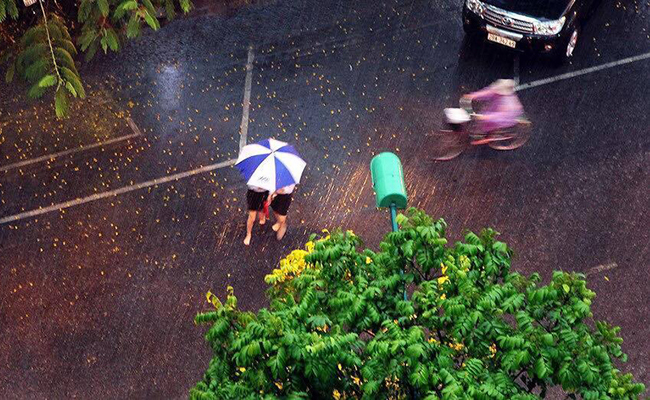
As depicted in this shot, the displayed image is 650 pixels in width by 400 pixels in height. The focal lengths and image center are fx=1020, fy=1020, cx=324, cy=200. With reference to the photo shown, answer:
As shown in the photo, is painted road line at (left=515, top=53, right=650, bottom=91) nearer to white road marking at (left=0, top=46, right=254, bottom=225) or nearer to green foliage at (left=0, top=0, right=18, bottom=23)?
white road marking at (left=0, top=46, right=254, bottom=225)

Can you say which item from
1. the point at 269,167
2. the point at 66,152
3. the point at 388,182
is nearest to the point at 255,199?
the point at 269,167

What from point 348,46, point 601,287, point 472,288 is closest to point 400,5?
point 348,46

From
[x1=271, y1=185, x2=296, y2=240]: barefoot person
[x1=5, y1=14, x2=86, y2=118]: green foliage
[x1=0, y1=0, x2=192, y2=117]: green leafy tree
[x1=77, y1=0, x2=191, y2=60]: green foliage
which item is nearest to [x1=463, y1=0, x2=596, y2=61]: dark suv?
[x1=271, y1=185, x2=296, y2=240]: barefoot person

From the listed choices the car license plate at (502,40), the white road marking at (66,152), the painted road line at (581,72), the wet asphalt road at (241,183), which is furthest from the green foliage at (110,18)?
the painted road line at (581,72)

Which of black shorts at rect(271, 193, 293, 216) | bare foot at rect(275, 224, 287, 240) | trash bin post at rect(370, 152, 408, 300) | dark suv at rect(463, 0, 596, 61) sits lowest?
bare foot at rect(275, 224, 287, 240)

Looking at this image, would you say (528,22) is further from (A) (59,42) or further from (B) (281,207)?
(A) (59,42)
